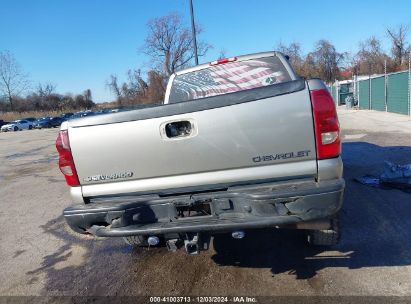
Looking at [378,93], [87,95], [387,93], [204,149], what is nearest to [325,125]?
[204,149]

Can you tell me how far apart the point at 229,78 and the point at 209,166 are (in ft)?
7.27

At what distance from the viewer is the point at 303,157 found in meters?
2.93

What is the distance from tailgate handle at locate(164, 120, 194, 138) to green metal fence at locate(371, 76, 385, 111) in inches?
881

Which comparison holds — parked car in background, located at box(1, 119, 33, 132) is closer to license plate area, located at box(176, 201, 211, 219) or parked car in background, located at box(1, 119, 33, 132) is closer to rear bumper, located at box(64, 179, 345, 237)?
rear bumper, located at box(64, 179, 345, 237)

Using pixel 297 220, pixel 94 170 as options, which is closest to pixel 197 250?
pixel 297 220

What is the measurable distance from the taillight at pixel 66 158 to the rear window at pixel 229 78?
2163 mm

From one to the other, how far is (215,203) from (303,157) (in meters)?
0.81

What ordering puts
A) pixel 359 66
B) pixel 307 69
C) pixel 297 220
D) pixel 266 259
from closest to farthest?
pixel 297 220, pixel 266 259, pixel 307 69, pixel 359 66

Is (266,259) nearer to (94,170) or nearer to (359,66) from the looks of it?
(94,170)

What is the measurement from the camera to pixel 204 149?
303 centimetres

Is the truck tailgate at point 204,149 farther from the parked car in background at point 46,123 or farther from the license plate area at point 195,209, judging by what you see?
the parked car in background at point 46,123

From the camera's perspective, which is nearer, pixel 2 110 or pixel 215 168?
pixel 215 168

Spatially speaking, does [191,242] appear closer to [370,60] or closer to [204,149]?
[204,149]

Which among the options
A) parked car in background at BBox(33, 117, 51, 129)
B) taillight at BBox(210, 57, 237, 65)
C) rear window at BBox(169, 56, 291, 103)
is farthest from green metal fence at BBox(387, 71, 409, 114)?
parked car in background at BBox(33, 117, 51, 129)
